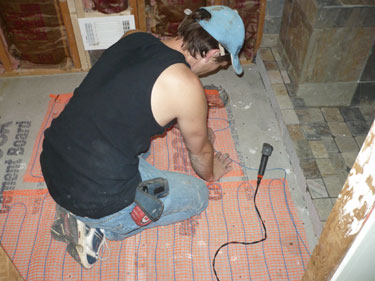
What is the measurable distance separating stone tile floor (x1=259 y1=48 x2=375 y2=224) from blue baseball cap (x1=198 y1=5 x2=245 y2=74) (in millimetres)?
921

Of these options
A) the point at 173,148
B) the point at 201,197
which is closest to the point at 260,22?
the point at 173,148

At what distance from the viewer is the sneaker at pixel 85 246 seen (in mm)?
1566

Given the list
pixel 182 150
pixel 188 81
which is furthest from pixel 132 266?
pixel 188 81

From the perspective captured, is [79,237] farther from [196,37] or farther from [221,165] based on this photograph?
[196,37]

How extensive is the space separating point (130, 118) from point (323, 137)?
1431mm

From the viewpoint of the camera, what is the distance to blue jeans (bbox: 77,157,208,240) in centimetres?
145

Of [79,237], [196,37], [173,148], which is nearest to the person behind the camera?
[196,37]

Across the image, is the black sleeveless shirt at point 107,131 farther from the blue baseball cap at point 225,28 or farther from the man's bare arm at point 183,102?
the blue baseball cap at point 225,28

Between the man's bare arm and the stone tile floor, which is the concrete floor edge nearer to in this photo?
the stone tile floor

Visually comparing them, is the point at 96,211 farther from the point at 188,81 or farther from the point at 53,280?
the point at 188,81

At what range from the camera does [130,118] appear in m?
1.17

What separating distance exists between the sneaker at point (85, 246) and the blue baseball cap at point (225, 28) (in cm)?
109

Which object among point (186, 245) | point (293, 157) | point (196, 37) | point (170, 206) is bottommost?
point (186, 245)

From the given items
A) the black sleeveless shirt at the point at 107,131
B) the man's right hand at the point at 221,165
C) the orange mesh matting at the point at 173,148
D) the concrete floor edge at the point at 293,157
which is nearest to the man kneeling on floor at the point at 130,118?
the black sleeveless shirt at the point at 107,131
